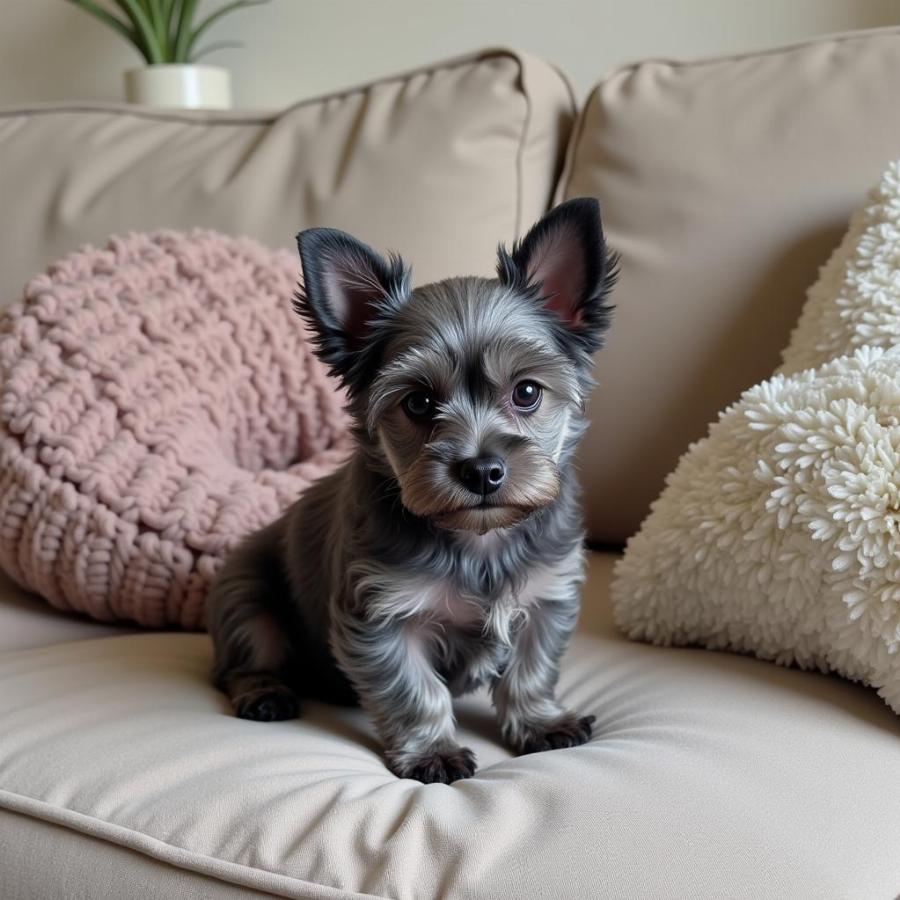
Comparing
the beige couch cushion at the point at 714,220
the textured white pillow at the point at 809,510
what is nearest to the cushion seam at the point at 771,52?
the beige couch cushion at the point at 714,220

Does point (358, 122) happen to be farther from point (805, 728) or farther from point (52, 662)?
point (805, 728)

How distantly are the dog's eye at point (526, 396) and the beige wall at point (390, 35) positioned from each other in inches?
66.5

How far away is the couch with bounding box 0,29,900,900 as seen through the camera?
3.78 feet

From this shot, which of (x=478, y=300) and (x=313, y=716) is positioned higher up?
(x=478, y=300)

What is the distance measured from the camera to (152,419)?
2.06 m

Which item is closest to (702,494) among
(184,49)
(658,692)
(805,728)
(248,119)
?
(658,692)

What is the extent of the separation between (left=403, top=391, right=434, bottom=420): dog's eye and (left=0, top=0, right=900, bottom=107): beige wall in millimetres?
1756

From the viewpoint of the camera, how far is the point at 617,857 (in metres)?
→ 1.10

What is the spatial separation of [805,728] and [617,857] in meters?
0.41

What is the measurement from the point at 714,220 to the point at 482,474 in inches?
38.1

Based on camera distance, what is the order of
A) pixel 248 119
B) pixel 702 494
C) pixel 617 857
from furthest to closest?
pixel 248 119, pixel 702 494, pixel 617 857

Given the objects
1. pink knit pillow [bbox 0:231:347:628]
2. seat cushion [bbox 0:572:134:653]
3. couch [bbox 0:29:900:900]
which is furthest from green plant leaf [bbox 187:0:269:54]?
seat cushion [bbox 0:572:134:653]

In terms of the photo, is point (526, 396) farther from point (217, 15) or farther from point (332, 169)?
point (217, 15)

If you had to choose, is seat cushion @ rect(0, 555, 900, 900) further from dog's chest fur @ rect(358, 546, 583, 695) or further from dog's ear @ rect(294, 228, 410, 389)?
dog's ear @ rect(294, 228, 410, 389)
